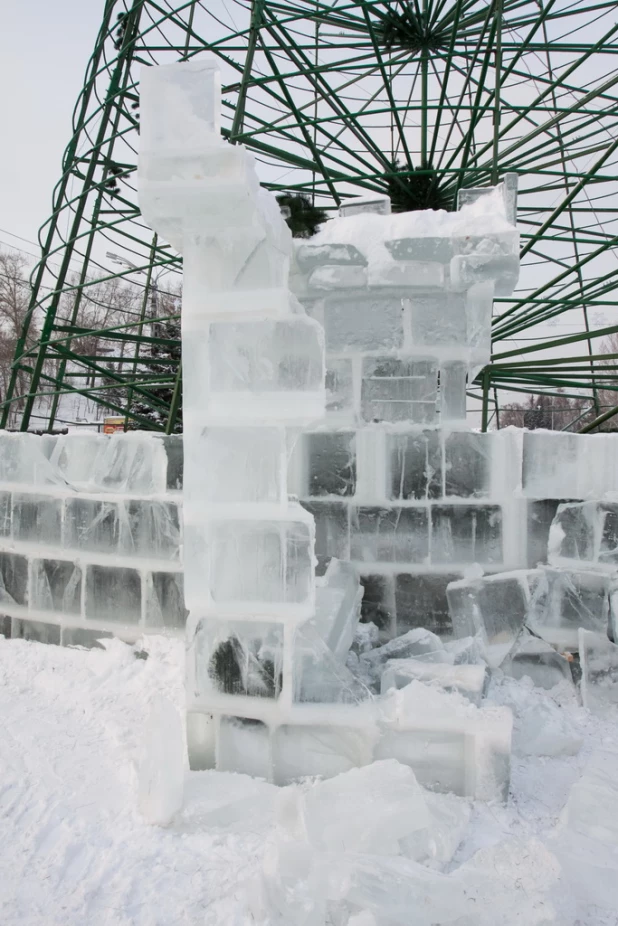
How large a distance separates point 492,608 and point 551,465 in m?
0.77

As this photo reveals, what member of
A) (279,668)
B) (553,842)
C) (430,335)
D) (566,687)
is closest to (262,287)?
(430,335)

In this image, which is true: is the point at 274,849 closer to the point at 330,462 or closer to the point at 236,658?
the point at 236,658

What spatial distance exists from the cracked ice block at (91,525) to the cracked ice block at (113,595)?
0.13m

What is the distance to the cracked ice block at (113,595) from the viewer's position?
3277 mm

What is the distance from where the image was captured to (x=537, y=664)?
2871mm

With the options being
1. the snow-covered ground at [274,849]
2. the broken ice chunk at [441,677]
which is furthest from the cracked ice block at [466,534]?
the snow-covered ground at [274,849]

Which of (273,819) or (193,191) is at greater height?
(193,191)

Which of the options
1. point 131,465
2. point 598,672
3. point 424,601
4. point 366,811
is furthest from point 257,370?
point 598,672

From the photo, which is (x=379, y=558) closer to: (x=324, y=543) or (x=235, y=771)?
(x=324, y=543)

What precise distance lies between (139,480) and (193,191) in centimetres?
178

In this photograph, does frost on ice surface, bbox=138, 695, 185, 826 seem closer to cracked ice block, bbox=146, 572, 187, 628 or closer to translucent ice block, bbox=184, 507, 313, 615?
translucent ice block, bbox=184, 507, 313, 615

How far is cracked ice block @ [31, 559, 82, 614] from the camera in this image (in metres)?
3.39

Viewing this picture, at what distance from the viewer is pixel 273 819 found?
191 cm

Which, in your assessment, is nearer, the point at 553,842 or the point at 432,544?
the point at 553,842
